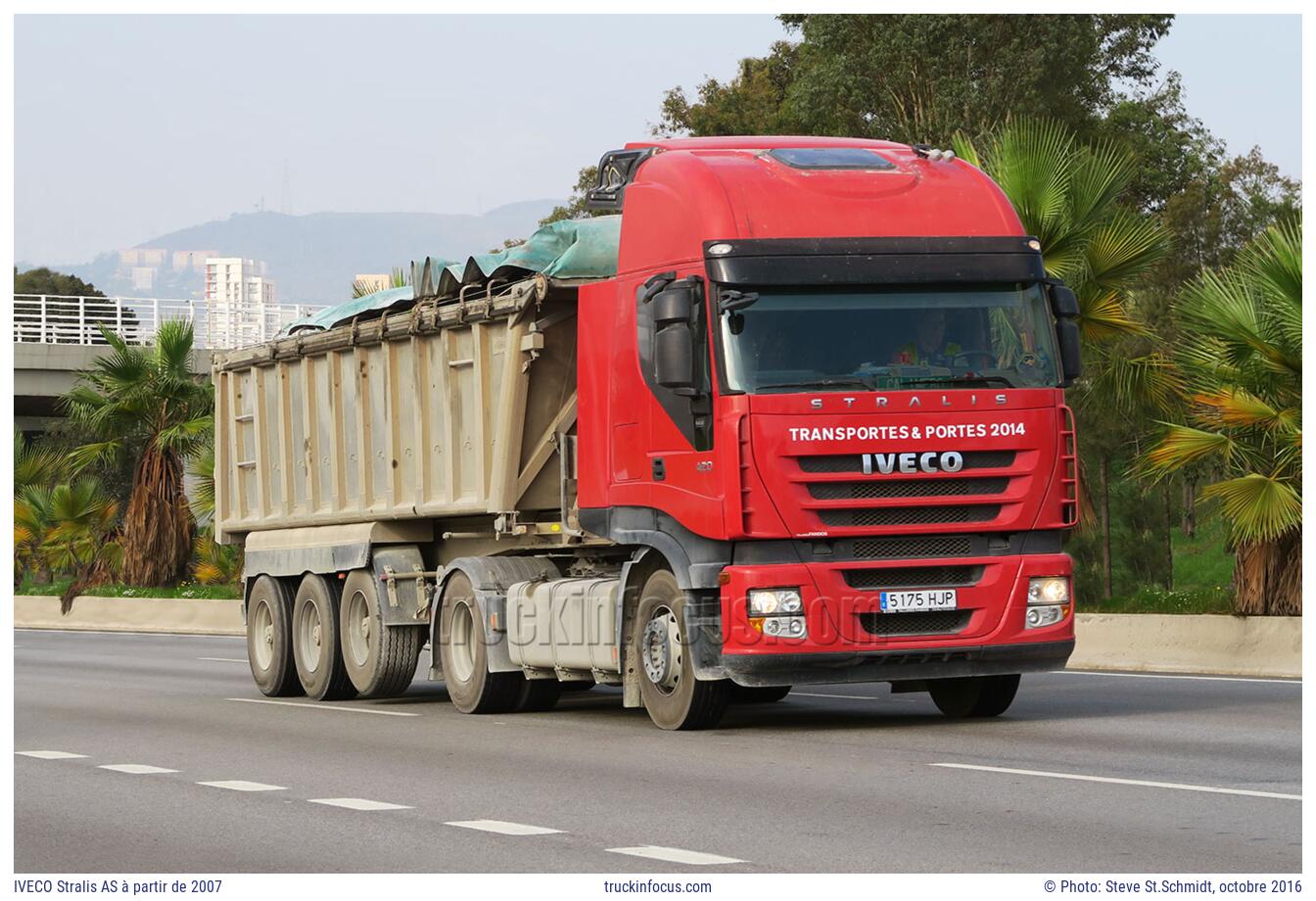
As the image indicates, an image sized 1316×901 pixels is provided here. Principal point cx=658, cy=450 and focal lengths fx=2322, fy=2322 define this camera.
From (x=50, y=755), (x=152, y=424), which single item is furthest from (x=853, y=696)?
(x=152, y=424)

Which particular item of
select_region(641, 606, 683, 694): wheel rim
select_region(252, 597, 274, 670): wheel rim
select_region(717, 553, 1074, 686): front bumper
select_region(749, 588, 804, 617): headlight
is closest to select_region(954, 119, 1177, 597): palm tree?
select_region(252, 597, 274, 670): wheel rim

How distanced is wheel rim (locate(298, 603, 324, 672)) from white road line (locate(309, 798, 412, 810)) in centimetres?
886

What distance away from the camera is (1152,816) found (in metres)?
10.6

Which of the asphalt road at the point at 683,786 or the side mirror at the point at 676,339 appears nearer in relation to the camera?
the asphalt road at the point at 683,786

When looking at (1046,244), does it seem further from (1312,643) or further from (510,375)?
(510,375)

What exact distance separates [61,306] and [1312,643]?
157 feet

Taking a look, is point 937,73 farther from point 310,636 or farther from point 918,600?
point 918,600

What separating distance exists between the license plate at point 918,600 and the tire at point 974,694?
1191mm

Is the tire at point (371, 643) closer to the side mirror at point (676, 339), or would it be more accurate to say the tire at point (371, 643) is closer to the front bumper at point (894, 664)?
the front bumper at point (894, 664)

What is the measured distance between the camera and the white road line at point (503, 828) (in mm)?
10508

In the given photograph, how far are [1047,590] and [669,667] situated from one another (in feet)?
8.40

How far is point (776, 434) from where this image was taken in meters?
14.6

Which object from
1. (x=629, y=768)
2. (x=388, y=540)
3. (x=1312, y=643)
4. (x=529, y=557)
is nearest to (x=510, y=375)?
(x=529, y=557)

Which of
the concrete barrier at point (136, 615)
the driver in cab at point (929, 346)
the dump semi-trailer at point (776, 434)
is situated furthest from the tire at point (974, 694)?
the concrete barrier at point (136, 615)
